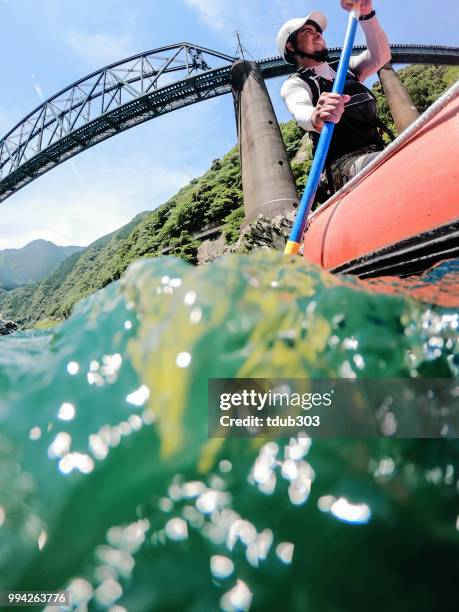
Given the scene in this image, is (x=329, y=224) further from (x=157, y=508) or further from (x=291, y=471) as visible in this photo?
(x=157, y=508)

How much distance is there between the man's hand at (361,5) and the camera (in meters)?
2.43

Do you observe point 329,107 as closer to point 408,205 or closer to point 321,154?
point 321,154

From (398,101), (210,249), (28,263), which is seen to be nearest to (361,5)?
(398,101)

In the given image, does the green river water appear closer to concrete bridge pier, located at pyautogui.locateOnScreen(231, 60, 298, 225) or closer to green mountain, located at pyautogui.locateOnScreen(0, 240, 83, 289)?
concrete bridge pier, located at pyautogui.locateOnScreen(231, 60, 298, 225)

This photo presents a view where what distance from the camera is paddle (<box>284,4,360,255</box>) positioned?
229 centimetres

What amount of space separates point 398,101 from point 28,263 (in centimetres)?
13207

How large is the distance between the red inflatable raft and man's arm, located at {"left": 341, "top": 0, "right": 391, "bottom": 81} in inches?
55.7

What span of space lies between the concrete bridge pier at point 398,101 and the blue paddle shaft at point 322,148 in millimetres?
12758

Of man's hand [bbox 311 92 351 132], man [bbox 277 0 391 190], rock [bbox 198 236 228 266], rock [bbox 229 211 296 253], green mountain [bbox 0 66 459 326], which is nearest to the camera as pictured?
man's hand [bbox 311 92 351 132]

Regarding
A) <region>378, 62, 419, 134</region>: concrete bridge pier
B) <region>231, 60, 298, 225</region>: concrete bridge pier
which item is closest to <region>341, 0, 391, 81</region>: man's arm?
<region>231, 60, 298, 225</region>: concrete bridge pier

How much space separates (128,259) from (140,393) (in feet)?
87.6

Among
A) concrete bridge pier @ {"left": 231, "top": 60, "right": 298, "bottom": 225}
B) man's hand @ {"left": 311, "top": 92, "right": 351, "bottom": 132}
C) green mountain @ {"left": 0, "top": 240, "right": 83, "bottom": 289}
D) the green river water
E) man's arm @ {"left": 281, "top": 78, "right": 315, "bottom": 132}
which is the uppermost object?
green mountain @ {"left": 0, "top": 240, "right": 83, "bottom": 289}

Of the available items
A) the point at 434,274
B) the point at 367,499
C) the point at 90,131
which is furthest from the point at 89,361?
the point at 90,131

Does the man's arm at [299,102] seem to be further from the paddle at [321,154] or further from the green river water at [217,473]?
the green river water at [217,473]
